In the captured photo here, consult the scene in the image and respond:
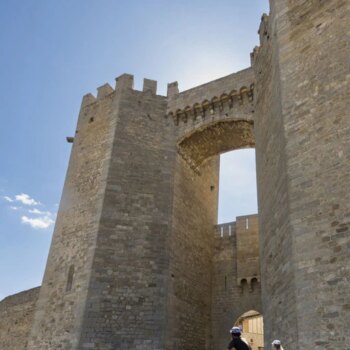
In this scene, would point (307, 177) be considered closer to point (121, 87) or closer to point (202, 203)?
point (202, 203)

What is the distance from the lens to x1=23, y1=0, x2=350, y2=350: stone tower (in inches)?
255

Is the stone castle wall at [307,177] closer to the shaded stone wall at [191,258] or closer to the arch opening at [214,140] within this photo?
the arch opening at [214,140]

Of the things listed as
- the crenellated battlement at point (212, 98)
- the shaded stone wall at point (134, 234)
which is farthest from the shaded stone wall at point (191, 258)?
the crenellated battlement at point (212, 98)

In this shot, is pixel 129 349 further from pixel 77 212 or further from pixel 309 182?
pixel 309 182

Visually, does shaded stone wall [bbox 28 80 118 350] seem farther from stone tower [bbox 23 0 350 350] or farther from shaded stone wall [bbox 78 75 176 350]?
shaded stone wall [bbox 78 75 176 350]

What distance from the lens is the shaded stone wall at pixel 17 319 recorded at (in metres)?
14.5

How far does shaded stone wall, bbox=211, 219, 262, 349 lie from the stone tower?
8 centimetres

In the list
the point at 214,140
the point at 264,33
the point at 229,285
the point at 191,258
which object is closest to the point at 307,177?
the point at 264,33

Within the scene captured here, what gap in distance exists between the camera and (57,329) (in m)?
9.65

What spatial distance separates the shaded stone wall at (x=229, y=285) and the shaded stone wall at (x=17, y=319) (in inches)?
255

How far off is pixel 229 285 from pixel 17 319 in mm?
7994

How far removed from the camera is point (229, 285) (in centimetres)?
1212

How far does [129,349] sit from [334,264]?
5113 millimetres

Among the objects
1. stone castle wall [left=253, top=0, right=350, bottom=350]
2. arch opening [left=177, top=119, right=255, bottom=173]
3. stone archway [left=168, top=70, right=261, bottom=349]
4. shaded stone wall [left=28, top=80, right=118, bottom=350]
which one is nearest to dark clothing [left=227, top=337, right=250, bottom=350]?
stone castle wall [left=253, top=0, right=350, bottom=350]
